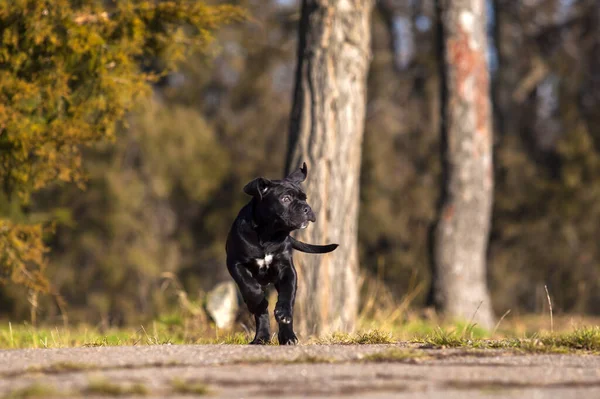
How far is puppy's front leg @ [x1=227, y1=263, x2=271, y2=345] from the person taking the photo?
7180 mm

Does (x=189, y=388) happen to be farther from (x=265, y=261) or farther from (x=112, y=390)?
(x=265, y=261)

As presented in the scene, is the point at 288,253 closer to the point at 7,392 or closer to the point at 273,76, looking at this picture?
the point at 7,392

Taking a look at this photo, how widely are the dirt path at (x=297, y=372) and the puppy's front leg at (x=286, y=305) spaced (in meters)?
0.59

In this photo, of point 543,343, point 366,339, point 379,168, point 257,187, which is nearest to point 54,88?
point 257,187

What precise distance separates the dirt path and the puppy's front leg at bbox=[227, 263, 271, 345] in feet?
2.56

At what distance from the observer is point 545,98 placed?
86.8ft

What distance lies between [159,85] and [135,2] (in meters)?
17.0

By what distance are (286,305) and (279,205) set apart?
0.79 m

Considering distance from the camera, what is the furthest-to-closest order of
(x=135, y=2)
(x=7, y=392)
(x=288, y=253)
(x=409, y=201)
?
(x=409, y=201)
(x=135, y=2)
(x=288, y=253)
(x=7, y=392)

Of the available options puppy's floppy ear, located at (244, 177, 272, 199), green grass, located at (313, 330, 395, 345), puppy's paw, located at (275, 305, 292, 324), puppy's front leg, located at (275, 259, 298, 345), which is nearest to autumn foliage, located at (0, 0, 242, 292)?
puppy's floppy ear, located at (244, 177, 272, 199)

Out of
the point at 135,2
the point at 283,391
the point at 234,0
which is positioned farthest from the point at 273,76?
the point at 283,391

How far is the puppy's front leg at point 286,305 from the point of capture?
702cm

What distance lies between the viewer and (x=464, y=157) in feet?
49.3

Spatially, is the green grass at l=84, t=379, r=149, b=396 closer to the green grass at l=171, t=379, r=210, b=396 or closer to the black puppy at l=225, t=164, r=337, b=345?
the green grass at l=171, t=379, r=210, b=396
